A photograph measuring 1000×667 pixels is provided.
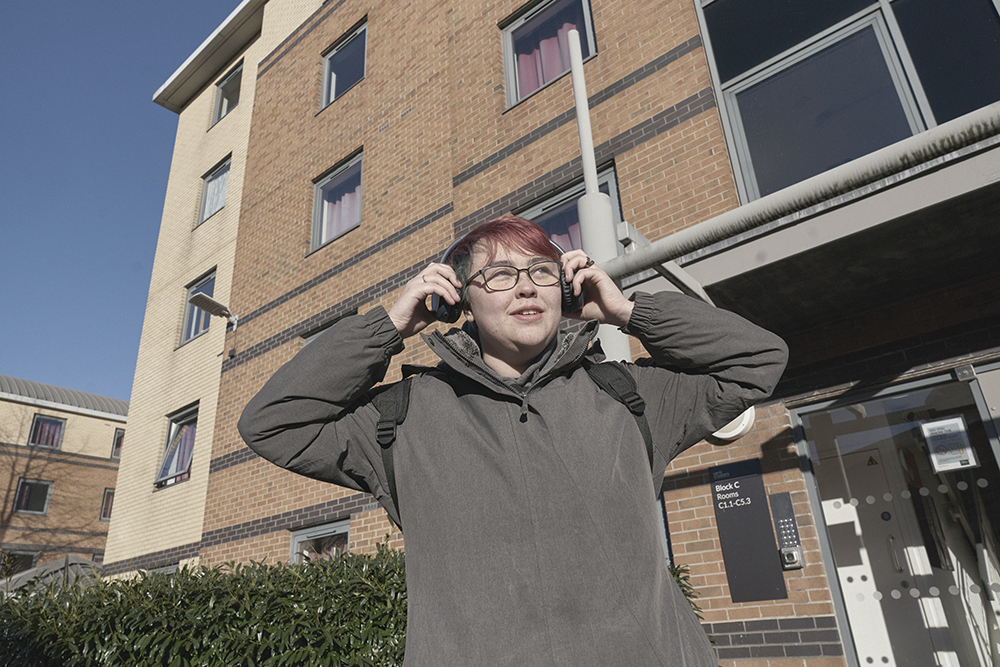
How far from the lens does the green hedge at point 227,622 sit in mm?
4758

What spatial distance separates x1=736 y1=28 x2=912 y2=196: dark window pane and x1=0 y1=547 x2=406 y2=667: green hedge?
497cm

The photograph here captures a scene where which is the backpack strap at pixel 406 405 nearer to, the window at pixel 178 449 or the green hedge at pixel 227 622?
the green hedge at pixel 227 622

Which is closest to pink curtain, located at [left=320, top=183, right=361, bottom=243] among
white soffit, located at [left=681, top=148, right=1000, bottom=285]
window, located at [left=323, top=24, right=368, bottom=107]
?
window, located at [left=323, top=24, right=368, bottom=107]

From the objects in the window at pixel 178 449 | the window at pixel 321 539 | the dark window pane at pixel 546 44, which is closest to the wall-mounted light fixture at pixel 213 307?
the window at pixel 178 449

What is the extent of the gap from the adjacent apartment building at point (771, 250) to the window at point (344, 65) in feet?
4.19

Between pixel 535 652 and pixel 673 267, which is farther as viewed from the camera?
pixel 673 267

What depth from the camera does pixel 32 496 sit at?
3045cm

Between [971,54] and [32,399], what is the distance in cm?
3769

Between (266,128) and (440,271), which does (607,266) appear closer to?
(440,271)

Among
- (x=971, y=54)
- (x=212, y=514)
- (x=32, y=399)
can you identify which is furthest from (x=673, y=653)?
(x=32, y=399)

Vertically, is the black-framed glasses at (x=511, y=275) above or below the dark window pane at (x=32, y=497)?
below

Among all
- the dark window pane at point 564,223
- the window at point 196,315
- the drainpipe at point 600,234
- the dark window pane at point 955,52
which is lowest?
the drainpipe at point 600,234

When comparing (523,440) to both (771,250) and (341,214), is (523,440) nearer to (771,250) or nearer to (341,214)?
(771,250)

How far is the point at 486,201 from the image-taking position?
9117mm
